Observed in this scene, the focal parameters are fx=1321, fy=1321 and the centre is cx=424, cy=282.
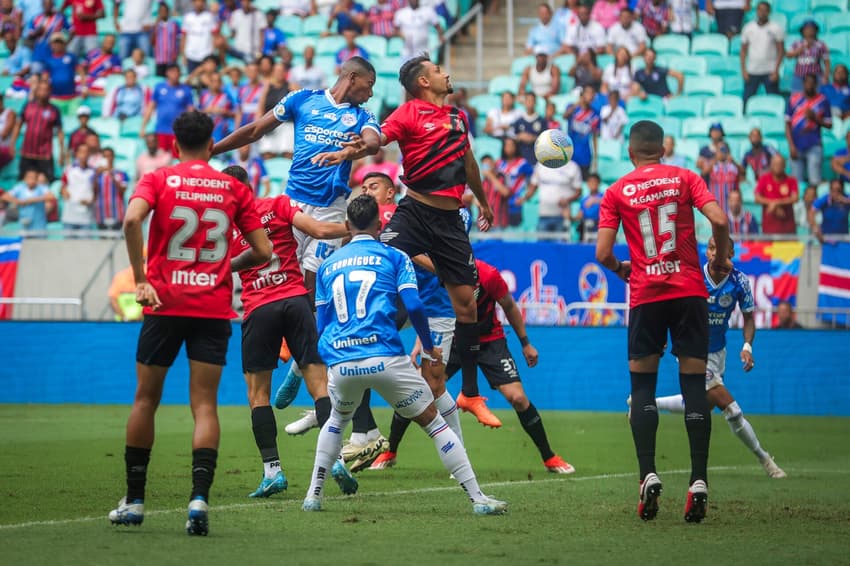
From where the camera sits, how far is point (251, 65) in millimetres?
24484

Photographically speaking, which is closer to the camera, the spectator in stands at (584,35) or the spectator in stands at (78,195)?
the spectator in stands at (78,195)

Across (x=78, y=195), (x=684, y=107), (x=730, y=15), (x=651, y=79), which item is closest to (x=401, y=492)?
(x=78, y=195)

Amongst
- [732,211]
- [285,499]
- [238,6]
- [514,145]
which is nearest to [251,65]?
[238,6]

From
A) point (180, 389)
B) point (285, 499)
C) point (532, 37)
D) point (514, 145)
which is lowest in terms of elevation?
point (180, 389)

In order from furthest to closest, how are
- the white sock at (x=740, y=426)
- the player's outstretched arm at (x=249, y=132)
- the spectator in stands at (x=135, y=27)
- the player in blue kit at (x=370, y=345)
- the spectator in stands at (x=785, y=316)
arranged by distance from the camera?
the spectator in stands at (x=135, y=27) < the spectator in stands at (x=785, y=316) < the white sock at (x=740, y=426) < the player's outstretched arm at (x=249, y=132) < the player in blue kit at (x=370, y=345)

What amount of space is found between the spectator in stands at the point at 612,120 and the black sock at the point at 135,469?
16354mm

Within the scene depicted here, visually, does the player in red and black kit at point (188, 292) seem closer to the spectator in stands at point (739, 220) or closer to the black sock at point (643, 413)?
the black sock at point (643, 413)

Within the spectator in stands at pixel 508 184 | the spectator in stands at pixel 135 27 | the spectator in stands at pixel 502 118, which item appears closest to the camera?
the spectator in stands at pixel 508 184

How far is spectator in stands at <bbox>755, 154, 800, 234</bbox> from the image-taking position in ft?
66.8

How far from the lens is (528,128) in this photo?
873 inches

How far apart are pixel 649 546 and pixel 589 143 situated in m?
15.4

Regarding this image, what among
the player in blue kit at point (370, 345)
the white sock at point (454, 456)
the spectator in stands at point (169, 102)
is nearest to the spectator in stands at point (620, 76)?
the spectator in stands at point (169, 102)

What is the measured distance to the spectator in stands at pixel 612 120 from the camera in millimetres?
22703

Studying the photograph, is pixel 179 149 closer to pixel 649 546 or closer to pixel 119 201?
pixel 649 546
